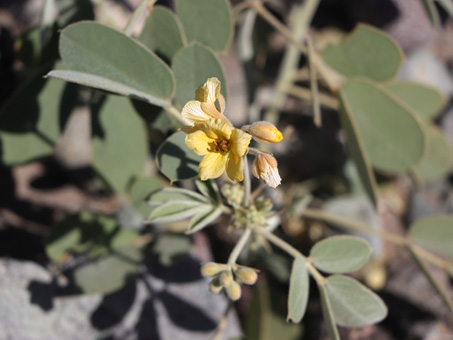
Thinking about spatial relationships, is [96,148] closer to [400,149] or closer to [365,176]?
[365,176]

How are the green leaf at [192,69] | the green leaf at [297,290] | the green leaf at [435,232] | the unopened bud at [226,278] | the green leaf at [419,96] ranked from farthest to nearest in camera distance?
the green leaf at [419,96] → the green leaf at [435,232] → the green leaf at [192,69] → the green leaf at [297,290] → the unopened bud at [226,278]

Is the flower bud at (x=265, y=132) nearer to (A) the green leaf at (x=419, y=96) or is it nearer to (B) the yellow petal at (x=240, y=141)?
(B) the yellow petal at (x=240, y=141)

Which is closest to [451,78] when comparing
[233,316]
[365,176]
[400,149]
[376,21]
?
[376,21]

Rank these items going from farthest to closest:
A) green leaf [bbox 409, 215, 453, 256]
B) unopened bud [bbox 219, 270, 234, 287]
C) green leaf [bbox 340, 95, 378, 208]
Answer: green leaf [bbox 409, 215, 453, 256]
green leaf [bbox 340, 95, 378, 208]
unopened bud [bbox 219, 270, 234, 287]

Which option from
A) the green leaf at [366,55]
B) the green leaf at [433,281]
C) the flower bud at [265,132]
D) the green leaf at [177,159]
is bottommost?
the green leaf at [433,281]

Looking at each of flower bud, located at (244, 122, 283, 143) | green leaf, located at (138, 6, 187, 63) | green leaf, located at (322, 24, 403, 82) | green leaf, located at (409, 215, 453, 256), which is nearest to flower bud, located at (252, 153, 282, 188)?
flower bud, located at (244, 122, 283, 143)

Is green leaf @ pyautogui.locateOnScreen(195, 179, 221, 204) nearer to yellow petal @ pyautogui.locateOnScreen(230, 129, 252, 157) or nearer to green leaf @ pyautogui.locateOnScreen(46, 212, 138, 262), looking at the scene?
yellow petal @ pyautogui.locateOnScreen(230, 129, 252, 157)

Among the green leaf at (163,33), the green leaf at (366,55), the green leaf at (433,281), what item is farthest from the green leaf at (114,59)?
the green leaf at (433,281)
